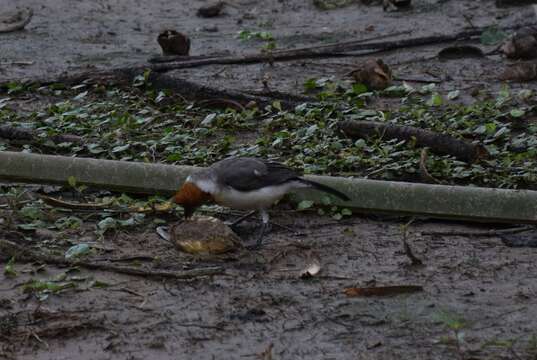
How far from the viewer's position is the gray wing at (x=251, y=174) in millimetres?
6289

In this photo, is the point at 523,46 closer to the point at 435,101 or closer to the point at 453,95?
the point at 453,95

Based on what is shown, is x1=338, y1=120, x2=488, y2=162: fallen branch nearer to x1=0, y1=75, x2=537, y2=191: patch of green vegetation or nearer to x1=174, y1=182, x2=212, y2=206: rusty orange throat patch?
x1=0, y1=75, x2=537, y2=191: patch of green vegetation

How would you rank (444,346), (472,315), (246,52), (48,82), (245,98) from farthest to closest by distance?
(246,52) < (48,82) < (245,98) < (472,315) < (444,346)

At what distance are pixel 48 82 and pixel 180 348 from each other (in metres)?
5.48

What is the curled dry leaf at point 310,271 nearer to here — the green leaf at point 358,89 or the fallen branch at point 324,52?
the green leaf at point 358,89

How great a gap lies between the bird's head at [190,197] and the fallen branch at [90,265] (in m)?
0.59

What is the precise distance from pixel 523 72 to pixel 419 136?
196 centimetres

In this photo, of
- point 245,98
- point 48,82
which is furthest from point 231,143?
point 48,82

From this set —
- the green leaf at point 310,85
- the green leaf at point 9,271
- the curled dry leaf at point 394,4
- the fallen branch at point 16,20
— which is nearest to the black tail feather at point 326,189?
the green leaf at point 9,271

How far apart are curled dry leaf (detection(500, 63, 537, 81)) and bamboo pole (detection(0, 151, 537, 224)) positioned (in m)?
2.96

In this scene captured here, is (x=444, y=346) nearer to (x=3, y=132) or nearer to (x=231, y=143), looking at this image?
(x=231, y=143)

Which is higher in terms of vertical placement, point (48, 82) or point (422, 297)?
point (422, 297)

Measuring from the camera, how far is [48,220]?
6.59 meters

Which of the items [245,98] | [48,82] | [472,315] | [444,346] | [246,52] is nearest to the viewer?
[444,346]
